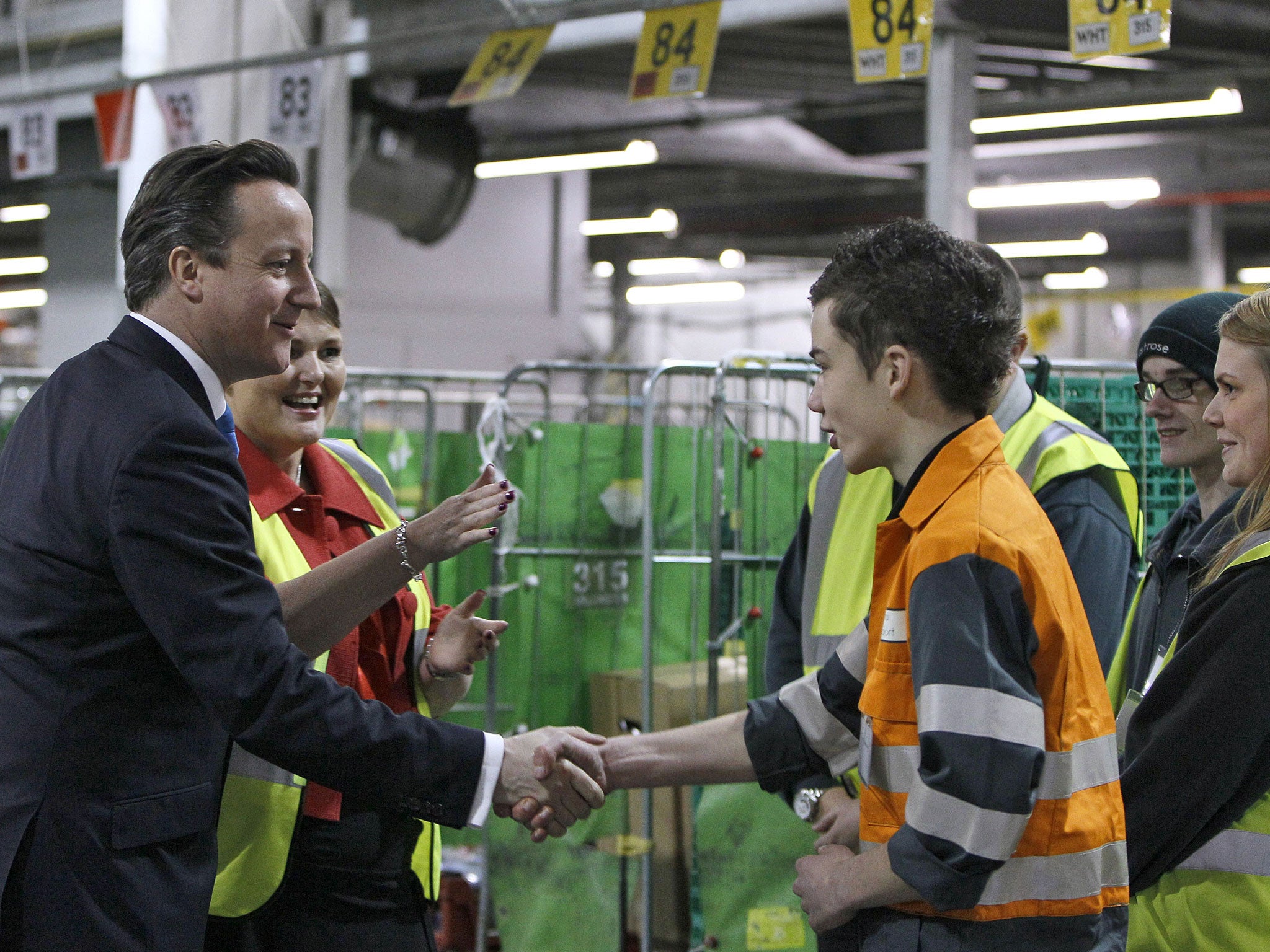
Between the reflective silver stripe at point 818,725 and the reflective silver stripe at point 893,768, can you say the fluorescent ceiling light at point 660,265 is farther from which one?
the reflective silver stripe at point 893,768

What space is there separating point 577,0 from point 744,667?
9.75ft

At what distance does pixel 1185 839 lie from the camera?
1.86 metres

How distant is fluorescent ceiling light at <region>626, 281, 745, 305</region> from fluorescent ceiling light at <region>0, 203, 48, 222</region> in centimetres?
913

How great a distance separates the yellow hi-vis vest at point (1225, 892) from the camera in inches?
73.5

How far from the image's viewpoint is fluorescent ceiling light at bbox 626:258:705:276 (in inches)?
731

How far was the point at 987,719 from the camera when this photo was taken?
144 cm

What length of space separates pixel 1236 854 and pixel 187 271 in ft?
5.78

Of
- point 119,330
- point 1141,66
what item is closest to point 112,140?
point 119,330

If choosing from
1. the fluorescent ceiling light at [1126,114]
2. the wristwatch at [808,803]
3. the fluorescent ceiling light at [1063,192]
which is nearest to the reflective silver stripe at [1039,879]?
the wristwatch at [808,803]

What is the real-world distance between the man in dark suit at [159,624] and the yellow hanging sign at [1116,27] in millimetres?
2785

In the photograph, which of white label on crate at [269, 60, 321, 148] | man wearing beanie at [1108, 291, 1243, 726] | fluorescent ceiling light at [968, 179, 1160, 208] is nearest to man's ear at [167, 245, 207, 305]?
man wearing beanie at [1108, 291, 1243, 726]

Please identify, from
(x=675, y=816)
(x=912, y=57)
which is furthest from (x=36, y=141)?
(x=675, y=816)

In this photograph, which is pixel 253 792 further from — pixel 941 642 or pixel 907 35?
pixel 907 35

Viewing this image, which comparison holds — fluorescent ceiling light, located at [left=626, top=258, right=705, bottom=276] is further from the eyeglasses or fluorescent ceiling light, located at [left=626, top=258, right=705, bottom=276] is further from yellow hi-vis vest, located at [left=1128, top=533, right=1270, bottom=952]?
yellow hi-vis vest, located at [left=1128, top=533, right=1270, bottom=952]
